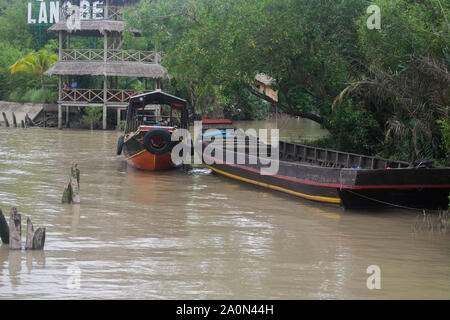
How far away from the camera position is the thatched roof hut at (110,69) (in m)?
29.1

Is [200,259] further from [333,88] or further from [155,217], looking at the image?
[333,88]

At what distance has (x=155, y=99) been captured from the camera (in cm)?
1853

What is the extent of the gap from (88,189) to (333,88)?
757cm

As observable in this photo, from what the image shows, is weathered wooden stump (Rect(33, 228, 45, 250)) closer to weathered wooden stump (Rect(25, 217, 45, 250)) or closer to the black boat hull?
weathered wooden stump (Rect(25, 217, 45, 250))

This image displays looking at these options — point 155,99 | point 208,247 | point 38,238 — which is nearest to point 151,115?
point 155,99

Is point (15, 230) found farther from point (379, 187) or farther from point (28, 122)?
point (28, 122)

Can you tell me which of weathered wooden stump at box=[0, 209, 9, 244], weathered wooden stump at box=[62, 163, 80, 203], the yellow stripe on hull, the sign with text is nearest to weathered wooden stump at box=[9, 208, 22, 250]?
weathered wooden stump at box=[0, 209, 9, 244]

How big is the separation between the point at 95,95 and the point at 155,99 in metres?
12.9

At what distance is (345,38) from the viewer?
16.3 metres

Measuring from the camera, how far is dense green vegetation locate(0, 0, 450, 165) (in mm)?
13172

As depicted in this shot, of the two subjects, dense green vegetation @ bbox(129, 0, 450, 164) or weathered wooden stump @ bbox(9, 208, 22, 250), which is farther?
dense green vegetation @ bbox(129, 0, 450, 164)

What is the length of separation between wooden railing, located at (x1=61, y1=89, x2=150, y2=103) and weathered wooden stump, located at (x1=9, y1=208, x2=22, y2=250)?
21.9 meters
